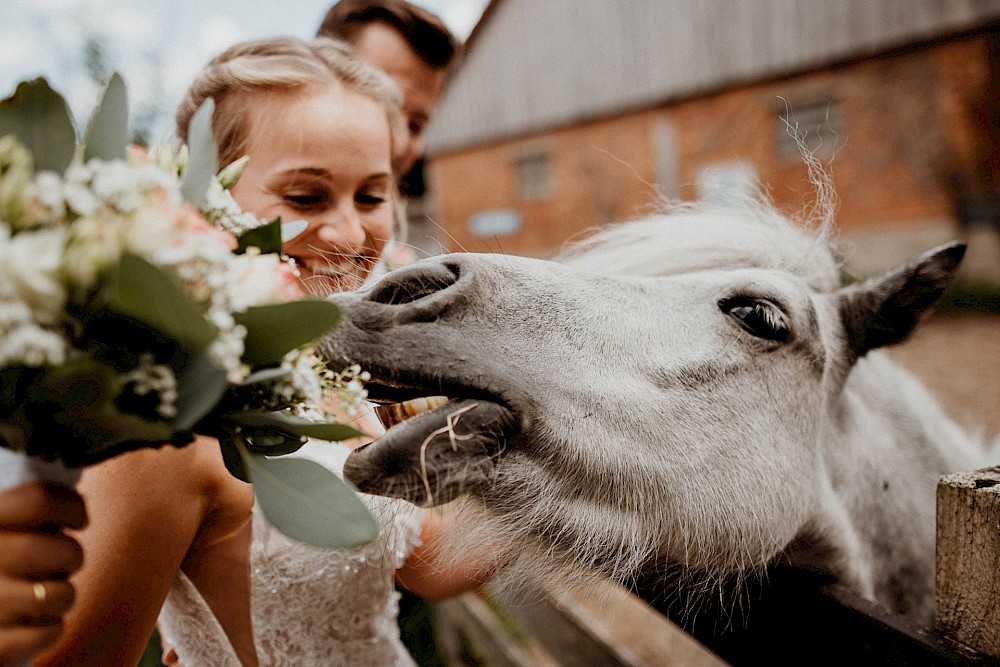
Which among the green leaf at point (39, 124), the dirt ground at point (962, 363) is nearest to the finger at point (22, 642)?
the green leaf at point (39, 124)

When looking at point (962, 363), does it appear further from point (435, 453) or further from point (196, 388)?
point (196, 388)

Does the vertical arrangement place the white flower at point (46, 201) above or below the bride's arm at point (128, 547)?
above

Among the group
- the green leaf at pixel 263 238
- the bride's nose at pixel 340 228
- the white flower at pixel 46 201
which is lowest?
the bride's nose at pixel 340 228

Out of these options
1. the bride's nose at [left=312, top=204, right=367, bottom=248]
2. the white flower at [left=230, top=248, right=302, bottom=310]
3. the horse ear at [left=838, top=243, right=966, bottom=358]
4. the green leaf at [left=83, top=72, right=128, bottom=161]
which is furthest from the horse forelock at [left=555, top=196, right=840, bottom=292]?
the green leaf at [left=83, top=72, right=128, bottom=161]

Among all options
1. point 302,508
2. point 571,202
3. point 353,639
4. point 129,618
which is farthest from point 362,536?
point 571,202

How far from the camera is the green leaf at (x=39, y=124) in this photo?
0.63m

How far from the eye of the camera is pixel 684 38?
11008 millimetres

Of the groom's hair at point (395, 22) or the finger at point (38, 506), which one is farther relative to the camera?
the groom's hair at point (395, 22)

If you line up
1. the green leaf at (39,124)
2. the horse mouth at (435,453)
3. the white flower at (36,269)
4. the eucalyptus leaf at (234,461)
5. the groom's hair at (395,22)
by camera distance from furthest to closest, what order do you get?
the groom's hair at (395,22)
the horse mouth at (435,453)
the eucalyptus leaf at (234,461)
the green leaf at (39,124)
the white flower at (36,269)

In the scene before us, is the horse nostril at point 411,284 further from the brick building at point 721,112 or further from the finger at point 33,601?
the brick building at point 721,112

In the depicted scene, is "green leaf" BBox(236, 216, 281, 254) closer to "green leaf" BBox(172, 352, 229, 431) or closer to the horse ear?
"green leaf" BBox(172, 352, 229, 431)

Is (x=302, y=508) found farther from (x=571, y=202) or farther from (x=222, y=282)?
(x=571, y=202)

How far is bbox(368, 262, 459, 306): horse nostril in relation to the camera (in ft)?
3.18

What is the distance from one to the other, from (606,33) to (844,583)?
12057 mm
